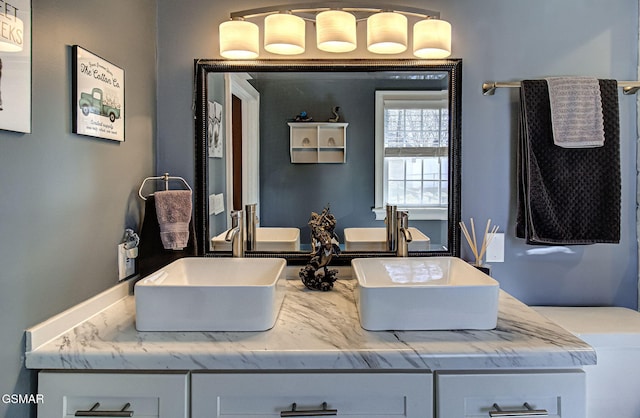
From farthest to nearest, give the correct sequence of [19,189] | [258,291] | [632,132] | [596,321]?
1. [632,132]
2. [596,321]
3. [258,291]
4. [19,189]

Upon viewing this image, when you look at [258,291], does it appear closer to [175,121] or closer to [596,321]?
[175,121]

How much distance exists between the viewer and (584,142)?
1657 millimetres

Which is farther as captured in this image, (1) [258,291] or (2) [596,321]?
(2) [596,321]

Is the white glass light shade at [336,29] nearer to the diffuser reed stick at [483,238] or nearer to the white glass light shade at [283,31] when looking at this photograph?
the white glass light shade at [283,31]

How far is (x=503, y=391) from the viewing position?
1113 millimetres

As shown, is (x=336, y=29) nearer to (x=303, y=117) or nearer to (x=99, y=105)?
(x=303, y=117)

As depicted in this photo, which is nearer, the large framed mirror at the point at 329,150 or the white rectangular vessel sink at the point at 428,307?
the white rectangular vessel sink at the point at 428,307

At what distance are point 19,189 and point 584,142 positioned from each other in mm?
1839

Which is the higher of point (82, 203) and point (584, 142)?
point (584, 142)

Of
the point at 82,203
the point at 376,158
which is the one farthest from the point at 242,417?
the point at 376,158

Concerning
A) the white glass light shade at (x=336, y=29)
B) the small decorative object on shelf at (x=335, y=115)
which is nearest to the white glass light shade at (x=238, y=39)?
the white glass light shade at (x=336, y=29)

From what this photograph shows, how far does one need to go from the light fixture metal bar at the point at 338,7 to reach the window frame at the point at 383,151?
308mm

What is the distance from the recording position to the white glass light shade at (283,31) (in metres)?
1.67

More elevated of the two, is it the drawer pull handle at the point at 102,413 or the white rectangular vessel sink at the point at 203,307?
the white rectangular vessel sink at the point at 203,307
